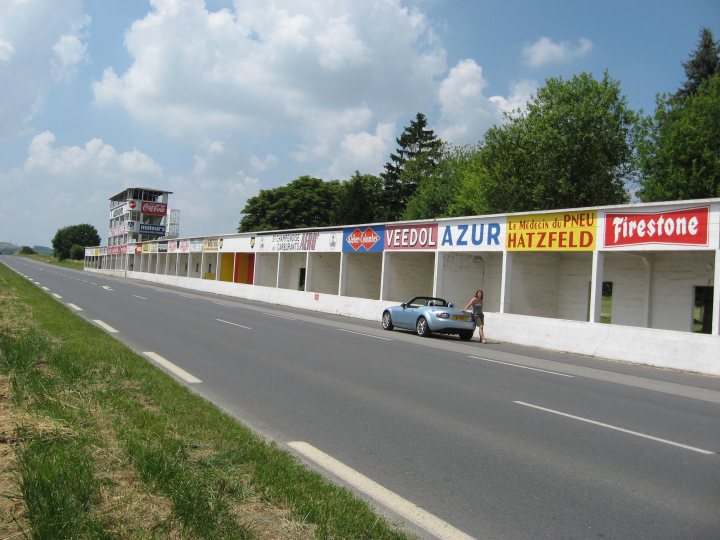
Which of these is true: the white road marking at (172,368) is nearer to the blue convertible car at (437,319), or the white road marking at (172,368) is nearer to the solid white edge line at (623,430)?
the solid white edge line at (623,430)

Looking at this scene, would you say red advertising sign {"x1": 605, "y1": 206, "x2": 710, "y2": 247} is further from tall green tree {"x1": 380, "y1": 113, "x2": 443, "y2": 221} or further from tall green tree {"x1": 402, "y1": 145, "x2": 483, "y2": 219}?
tall green tree {"x1": 380, "y1": 113, "x2": 443, "y2": 221}

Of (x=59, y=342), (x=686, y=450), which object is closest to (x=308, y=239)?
(x=59, y=342)

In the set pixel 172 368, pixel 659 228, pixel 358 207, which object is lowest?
pixel 172 368

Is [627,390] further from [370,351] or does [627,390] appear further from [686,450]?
[370,351]

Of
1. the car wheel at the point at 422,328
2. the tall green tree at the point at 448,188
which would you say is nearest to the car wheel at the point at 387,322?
the car wheel at the point at 422,328

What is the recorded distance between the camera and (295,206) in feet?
265

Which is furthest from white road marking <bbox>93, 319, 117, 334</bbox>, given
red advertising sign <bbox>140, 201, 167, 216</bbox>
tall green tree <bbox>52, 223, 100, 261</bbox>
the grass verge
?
tall green tree <bbox>52, 223, 100, 261</bbox>

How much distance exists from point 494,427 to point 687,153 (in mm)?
36271

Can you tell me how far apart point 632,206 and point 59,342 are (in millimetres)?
16189

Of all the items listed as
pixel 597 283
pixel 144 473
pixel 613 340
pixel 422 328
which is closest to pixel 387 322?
pixel 422 328

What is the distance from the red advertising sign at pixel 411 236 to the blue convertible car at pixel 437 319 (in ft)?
20.0

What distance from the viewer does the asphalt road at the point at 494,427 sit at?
4484mm

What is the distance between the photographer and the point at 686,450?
6410 millimetres

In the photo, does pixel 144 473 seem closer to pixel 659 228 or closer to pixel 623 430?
pixel 623 430
